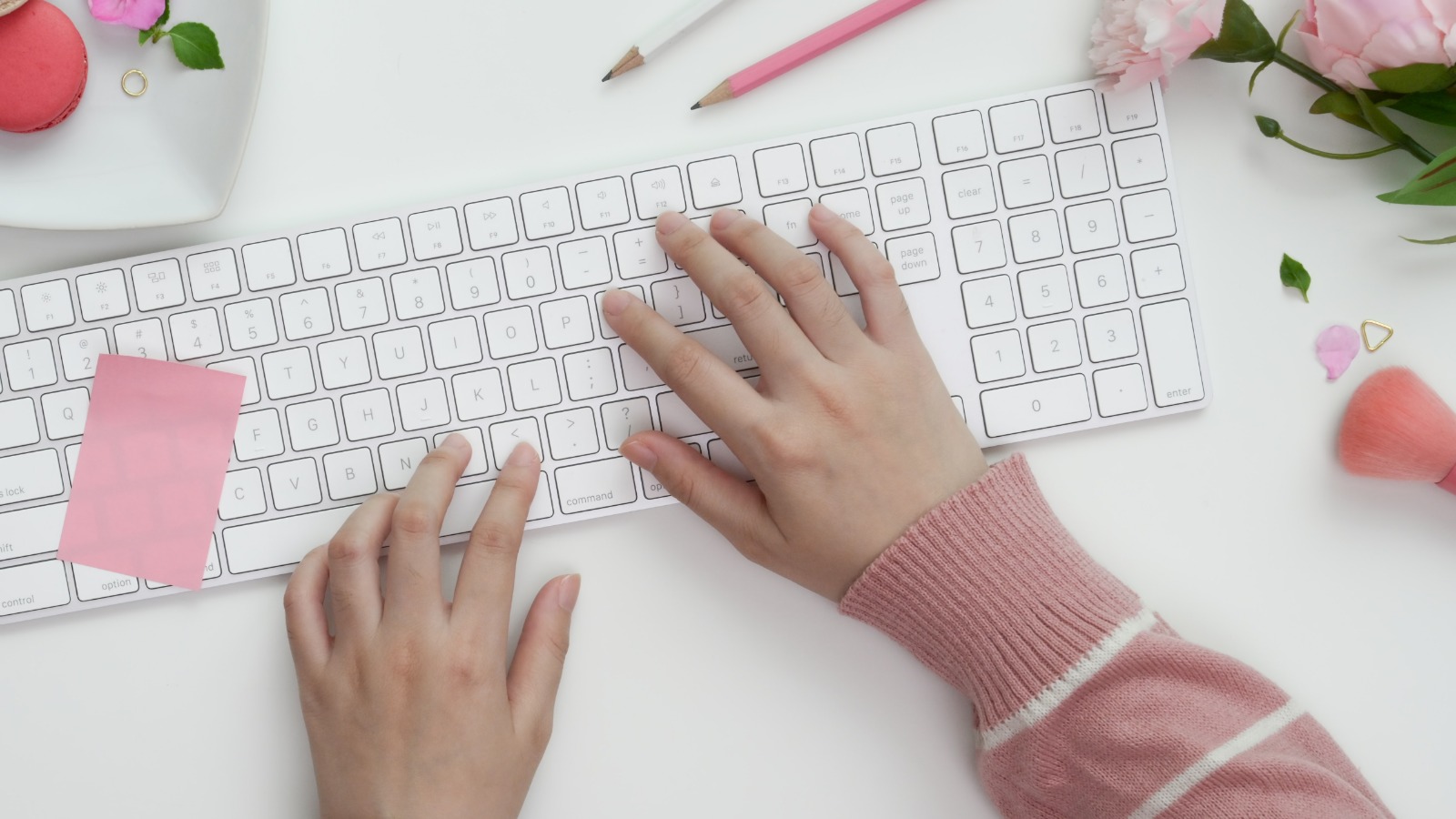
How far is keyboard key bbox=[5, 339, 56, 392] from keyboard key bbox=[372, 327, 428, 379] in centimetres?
25

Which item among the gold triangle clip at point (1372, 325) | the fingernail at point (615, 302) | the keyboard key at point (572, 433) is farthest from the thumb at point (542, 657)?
the gold triangle clip at point (1372, 325)

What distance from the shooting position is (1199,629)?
0.69m

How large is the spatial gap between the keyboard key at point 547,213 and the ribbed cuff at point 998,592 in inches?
13.3

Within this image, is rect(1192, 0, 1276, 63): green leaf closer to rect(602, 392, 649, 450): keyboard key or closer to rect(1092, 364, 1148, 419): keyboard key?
rect(1092, 364, 1148, 419): keyboard key

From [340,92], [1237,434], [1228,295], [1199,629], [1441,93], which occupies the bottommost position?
[1199,629]

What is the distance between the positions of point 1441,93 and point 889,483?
49 cm

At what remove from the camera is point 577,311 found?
25.6 inches

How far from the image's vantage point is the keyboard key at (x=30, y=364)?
66 centimetres

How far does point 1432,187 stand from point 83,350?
1.00 m

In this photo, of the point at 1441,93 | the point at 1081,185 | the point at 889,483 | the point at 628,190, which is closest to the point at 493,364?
the point at 628,190

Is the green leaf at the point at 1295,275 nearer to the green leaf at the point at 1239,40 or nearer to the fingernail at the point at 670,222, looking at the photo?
the green leaf at the point at 1239,40

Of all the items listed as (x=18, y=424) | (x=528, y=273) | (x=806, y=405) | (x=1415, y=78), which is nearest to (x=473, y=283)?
(x=528, y=273)

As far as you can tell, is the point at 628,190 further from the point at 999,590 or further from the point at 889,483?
the point at 999,590

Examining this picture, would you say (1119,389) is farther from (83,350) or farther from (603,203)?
(83,350)
